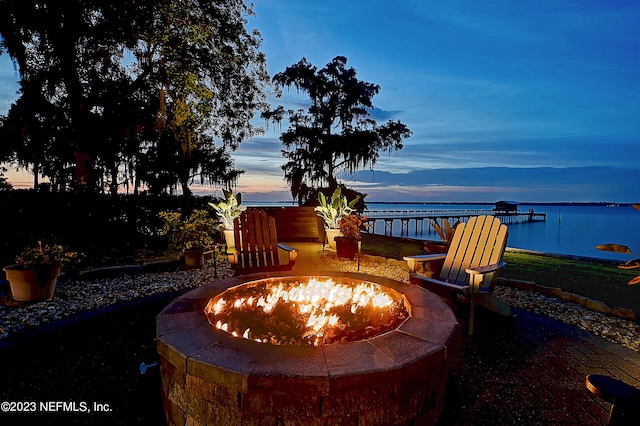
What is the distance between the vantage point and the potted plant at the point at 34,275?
13.4 ft

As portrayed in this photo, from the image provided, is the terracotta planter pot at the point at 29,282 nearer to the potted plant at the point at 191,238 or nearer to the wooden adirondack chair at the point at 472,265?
the potted plant at the point at 191,238

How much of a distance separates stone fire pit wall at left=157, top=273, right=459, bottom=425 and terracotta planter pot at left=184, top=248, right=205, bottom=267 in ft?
15.5

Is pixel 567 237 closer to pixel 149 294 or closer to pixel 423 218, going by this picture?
pixel 423 218

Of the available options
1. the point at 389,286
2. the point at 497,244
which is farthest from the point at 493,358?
the point at 497,244

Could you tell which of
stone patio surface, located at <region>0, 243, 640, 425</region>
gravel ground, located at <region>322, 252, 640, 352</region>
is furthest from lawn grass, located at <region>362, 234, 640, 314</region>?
stone patio surface, located at <region>0, 243, 640, 425</region>

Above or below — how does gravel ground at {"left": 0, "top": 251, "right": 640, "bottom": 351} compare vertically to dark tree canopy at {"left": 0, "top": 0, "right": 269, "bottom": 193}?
below

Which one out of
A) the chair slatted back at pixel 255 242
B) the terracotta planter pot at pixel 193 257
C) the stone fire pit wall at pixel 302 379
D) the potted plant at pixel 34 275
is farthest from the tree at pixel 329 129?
the stone fire pit wall at pixel 302 379

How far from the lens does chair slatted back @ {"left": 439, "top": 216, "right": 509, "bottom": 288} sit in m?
3.92

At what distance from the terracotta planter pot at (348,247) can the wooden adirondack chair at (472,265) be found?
3.17 m

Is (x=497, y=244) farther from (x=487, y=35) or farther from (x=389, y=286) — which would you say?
(x=487, y=35)

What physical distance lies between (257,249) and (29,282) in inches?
116

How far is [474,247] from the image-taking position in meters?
4.12

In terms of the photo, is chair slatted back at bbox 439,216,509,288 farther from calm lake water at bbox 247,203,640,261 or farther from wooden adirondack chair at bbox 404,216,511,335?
calm lake water at bbox 247,203,640,261

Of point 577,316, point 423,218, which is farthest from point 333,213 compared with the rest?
point 423,218
